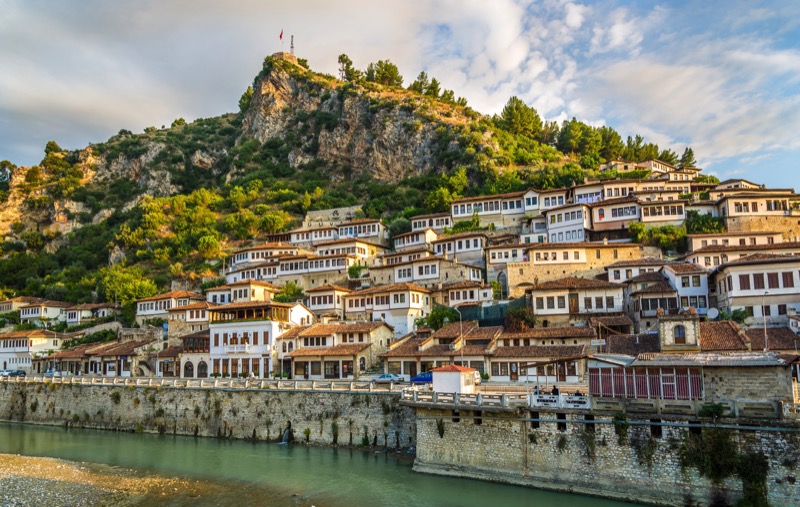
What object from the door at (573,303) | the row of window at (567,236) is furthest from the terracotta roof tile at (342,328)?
the row of window at (567,236)

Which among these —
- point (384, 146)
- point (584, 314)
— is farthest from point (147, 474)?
point (384, 146)

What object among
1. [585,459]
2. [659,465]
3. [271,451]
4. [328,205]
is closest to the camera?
[659,465]

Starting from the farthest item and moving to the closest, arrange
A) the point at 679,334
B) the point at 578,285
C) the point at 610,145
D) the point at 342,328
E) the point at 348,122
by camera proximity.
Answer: the point at 348,122 → the point at 610,145 → the point at 342,328 → the point at 578,285 → the point at 679,334

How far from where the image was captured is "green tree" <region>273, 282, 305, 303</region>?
60203 mm

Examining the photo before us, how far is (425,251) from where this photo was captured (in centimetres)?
6131

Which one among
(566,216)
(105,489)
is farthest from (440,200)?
(105,489)

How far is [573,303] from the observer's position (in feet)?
142

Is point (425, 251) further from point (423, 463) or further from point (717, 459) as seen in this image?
point (717, 459)

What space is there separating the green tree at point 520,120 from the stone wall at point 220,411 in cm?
8215

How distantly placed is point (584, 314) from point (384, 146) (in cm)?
6988

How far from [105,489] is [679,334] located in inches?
1168

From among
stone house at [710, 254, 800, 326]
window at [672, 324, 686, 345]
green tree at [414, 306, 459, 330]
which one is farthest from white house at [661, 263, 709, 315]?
green tree at [414, 306, 459, 330]

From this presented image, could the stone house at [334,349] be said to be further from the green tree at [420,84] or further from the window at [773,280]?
the green tree at [420,84]

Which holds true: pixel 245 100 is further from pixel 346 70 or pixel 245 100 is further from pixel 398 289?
pixel 398 289
